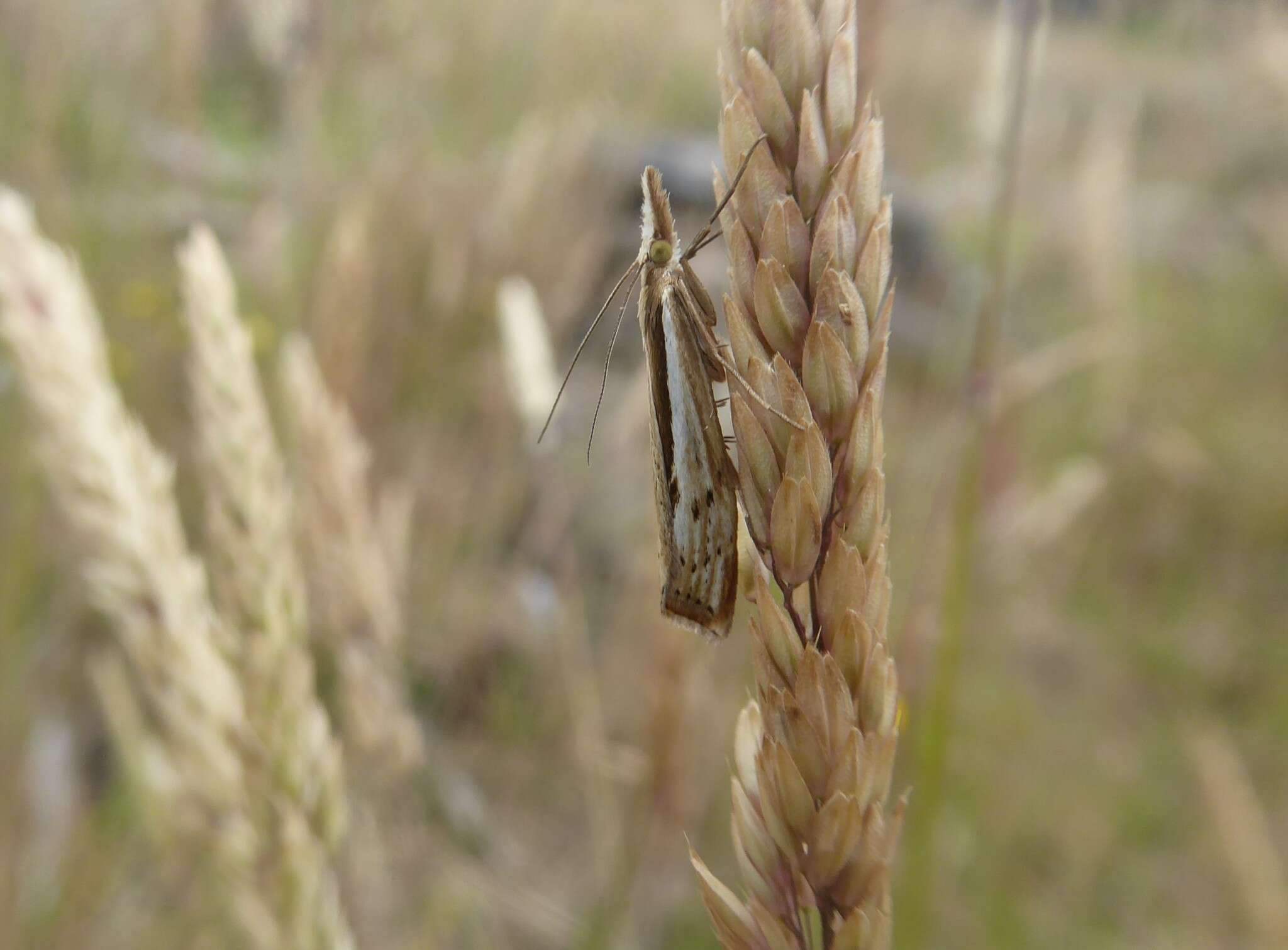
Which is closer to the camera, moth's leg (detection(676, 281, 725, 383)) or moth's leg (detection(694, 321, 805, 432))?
moth's leg (detection(694, 321, 805, 432))

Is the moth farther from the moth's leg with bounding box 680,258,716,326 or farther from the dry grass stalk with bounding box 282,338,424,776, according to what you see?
the dry grass stalk with bounding box 282,338,424,776

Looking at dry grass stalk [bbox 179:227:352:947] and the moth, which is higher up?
the moth

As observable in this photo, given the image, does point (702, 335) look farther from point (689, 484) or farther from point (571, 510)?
point (571, 510)

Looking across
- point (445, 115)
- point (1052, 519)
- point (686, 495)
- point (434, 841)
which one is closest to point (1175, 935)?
point (1052, 519)

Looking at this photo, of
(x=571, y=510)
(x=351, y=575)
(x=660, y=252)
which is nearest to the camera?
(x=660, y=252)

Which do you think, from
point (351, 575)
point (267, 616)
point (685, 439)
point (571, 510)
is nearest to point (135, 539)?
point (267, 616)

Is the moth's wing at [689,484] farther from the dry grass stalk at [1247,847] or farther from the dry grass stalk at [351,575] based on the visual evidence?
the dry grass stalk at [1247,847]

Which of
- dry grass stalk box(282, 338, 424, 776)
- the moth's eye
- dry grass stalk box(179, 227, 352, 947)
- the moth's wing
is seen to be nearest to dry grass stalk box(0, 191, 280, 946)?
dry grass stalk box(179, 227, 352, 947)

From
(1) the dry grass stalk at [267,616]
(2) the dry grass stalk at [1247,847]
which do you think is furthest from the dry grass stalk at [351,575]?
(2) the dry grass stalk at [1247,847]
